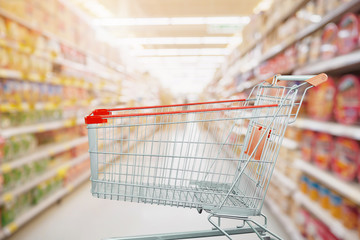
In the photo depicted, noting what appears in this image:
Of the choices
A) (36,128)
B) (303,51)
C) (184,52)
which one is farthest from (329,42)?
(184,52)

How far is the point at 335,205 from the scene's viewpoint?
1.71m

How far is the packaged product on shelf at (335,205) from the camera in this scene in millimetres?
1677

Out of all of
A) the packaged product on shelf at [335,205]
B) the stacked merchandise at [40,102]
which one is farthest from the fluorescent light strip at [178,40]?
the packaged product on shelf at [335,205]

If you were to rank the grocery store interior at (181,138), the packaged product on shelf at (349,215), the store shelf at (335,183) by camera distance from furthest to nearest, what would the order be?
the packaged product on shelf at (349,215), the store shelf at (335,183), the grocery store interior at (181,138)

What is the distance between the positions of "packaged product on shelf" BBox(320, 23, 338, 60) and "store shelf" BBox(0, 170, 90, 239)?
295cm

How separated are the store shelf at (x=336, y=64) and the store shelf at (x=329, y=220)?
1012mm

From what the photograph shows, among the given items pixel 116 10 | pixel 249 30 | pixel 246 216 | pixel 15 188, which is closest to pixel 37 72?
pixel 15 188

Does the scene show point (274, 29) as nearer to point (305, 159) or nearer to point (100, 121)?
point (305, 159)

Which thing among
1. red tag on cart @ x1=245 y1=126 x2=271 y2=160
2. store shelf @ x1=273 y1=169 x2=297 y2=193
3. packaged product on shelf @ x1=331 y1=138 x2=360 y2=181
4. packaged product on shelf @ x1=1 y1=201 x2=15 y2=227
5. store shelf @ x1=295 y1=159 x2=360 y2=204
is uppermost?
red tag on cart @ x1=245 y1=126 x2=271 y2=160

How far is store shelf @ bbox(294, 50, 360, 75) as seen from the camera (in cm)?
143

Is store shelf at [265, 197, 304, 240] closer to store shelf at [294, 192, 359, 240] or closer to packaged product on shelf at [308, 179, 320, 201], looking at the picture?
store shelf at [294, 192, 359, 240]

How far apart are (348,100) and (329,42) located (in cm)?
48

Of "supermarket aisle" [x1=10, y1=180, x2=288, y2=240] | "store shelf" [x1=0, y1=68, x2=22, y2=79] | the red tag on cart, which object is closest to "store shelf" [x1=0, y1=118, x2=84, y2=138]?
"store shelf" [x1=0, y1=68, x2=22, y2=79]

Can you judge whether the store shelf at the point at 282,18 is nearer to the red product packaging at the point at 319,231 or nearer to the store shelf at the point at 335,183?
the store shelf at the point at 335,183
